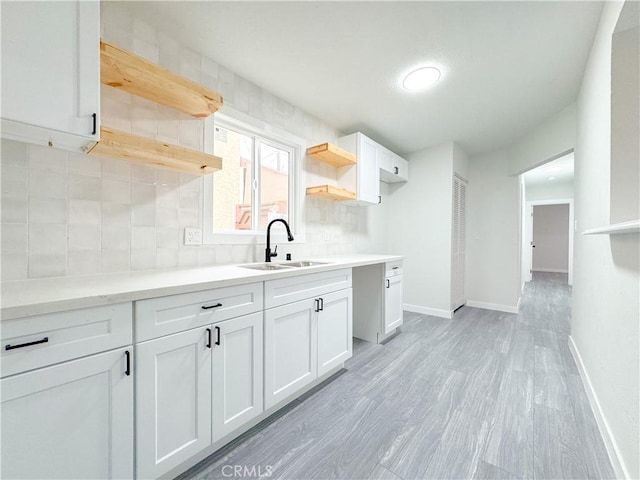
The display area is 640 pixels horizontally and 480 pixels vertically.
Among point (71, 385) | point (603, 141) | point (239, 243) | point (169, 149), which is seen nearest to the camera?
point (71, 385)

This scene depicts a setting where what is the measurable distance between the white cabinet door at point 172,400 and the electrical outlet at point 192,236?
75cm

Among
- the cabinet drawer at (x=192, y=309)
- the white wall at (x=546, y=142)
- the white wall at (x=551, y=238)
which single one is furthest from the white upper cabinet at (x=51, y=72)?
the white wall at (x=551, y=238)

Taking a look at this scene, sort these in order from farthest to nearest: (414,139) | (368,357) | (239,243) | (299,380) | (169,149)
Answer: (414,139), (368,357), (239,243), (299,380), (169,149)

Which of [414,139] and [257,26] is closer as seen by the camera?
[257,26]

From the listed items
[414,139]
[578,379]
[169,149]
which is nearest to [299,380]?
[169,149]

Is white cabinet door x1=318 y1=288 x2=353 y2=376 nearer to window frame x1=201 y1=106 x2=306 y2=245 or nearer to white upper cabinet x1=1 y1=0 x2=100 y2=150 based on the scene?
window frame x1=201 y1=106 x2=306 y2=245

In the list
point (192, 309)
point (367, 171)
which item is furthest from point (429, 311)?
point (192, 309)

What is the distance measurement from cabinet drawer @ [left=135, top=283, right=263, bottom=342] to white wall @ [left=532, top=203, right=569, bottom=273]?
34.1ft

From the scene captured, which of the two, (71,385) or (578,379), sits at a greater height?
(71,385)

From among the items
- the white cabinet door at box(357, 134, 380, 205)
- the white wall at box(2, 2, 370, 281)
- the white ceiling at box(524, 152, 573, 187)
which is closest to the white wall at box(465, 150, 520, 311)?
the white ceiling at box(524, 152, 573, 187)

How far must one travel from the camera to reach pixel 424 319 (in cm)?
361

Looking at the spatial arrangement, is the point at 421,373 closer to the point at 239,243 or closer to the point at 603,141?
the point at 239,243

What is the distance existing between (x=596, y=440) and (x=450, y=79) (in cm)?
265

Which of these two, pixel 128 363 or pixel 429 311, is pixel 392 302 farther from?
pixel 128 363
